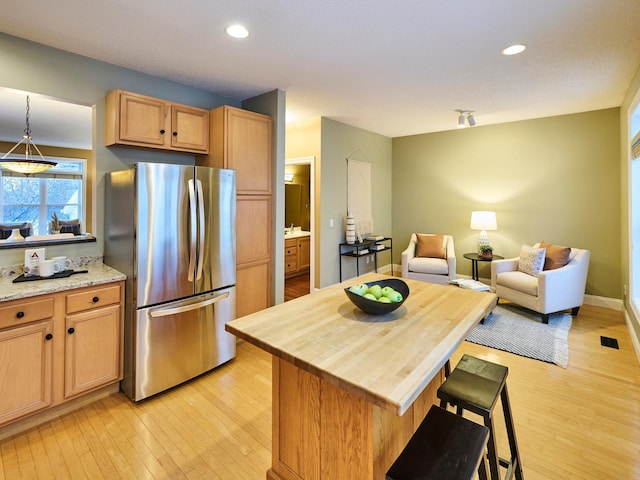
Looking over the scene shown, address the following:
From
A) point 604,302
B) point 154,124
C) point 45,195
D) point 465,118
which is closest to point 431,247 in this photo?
point 465,118

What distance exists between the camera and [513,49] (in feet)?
8.29

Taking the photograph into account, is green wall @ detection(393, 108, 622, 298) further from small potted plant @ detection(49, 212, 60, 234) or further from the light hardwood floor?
small potted plant @ detection(49, 212, 60, 234)

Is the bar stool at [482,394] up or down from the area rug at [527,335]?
up

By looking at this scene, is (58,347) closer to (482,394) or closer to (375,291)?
(375,291)

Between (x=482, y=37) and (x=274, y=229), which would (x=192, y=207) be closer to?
(x=274, y=229)

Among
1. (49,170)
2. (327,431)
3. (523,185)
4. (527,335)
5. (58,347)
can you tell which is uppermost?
(523,185)

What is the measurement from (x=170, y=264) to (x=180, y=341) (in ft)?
2.04

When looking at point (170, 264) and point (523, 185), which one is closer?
point (170, 264)

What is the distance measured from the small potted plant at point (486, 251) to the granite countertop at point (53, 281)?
4.59 metres

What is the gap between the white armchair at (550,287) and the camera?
3.70m

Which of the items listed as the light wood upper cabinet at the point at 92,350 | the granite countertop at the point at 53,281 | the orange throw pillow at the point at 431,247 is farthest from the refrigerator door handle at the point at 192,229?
the orange throw pillow at the point at 431,247

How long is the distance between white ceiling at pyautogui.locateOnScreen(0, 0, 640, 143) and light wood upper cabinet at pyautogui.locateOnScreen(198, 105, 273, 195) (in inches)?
13.8

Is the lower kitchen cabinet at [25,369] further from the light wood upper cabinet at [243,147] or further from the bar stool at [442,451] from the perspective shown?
the bar stool at [442,451]

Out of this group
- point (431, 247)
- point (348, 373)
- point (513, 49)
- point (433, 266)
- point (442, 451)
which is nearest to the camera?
point (348, 373)
